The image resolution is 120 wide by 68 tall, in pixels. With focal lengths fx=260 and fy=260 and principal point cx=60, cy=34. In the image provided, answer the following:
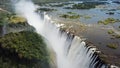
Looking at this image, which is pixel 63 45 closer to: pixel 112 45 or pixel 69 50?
pixel 69 50

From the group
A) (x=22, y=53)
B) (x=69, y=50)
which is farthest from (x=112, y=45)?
(x=22, y=53)

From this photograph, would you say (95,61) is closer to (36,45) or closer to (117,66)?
(117,66)

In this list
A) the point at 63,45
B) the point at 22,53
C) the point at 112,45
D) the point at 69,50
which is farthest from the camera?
the point at 63,45

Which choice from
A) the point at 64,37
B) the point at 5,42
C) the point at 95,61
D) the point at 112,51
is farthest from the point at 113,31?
the point at 5,42

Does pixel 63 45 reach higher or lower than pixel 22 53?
lower

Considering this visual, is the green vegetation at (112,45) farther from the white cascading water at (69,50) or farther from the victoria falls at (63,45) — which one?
the white cascading water at (69,50)

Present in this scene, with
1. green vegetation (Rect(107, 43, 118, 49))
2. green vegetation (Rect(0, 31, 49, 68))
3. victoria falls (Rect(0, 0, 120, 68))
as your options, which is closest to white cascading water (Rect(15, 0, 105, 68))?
victoria falls (Rect(0, 0, 120, 68))

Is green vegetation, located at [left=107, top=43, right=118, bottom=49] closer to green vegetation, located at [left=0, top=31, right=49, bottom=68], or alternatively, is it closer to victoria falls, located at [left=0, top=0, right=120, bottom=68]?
victoria falls, located at [left=0, top=0, right=120, bottom=68]

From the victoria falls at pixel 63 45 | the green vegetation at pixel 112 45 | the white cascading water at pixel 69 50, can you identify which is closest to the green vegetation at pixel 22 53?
the victoria falls at pixel 63 45
